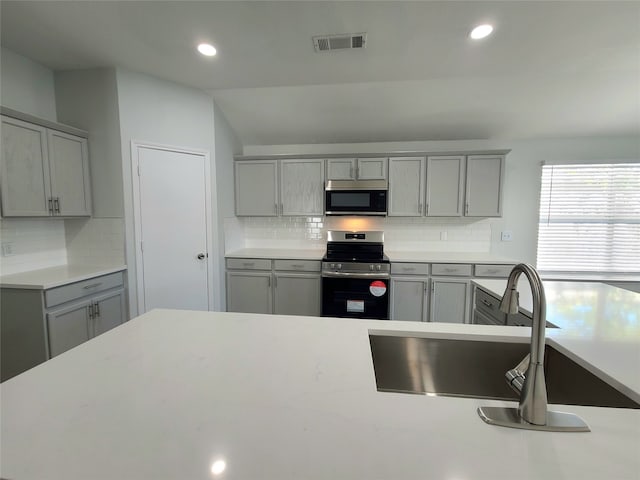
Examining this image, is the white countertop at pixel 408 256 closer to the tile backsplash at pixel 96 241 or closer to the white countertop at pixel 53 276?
the tile backsplash at pixel 96 241

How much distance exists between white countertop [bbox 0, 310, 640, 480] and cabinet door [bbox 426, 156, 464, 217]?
98.5 inches

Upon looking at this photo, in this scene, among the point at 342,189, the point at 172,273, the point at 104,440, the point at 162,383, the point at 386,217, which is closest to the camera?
the point at 104,440

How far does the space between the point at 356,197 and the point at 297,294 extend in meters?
1.33

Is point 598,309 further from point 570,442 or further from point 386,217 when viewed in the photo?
point 386,217

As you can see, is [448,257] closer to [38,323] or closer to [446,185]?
[446,185]

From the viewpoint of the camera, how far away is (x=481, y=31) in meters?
1.93

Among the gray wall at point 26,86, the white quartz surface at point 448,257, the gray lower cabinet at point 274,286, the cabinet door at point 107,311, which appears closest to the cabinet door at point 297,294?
the gray lower cabinet at point 274,286

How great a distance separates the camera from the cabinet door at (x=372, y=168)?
3307 millimetres

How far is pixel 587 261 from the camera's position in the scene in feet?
11.2

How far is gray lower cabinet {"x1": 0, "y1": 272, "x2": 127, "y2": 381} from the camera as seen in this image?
1.92m

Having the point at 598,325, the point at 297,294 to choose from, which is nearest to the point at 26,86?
the point at 297,294

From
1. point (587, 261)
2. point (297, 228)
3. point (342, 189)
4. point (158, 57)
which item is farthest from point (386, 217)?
point (158, 57)

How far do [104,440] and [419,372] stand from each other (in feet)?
3.57

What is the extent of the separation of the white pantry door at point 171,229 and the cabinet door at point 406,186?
6.92 ft
